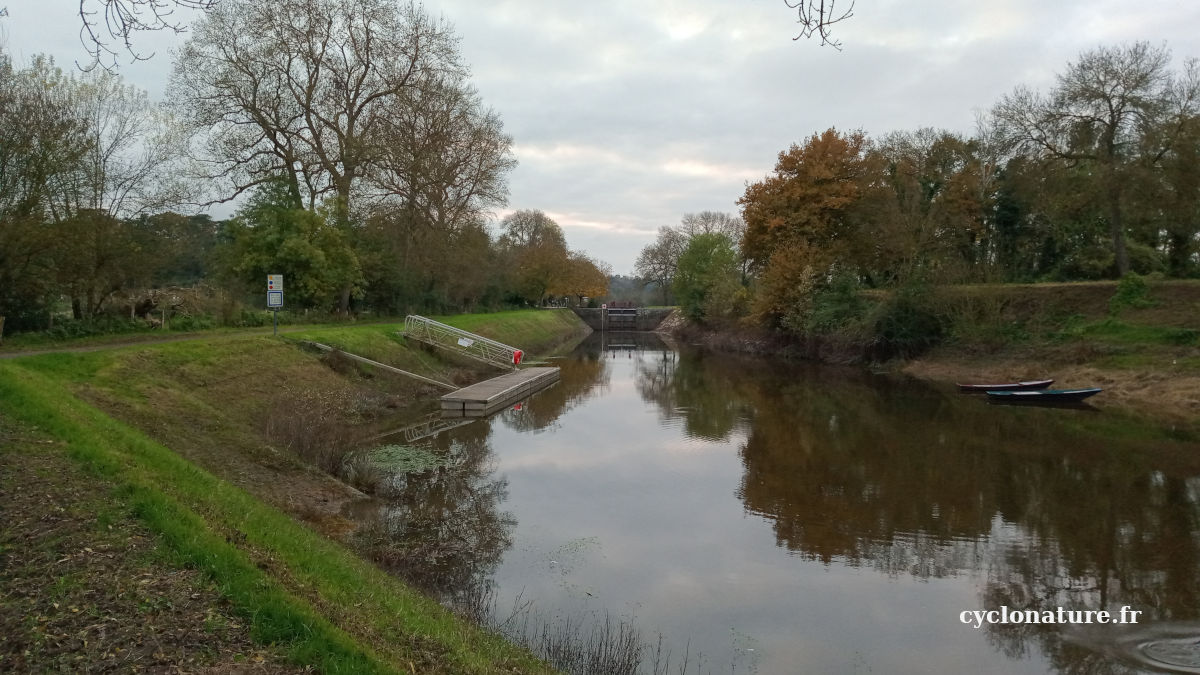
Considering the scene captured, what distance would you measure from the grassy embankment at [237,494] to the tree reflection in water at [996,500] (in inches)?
229

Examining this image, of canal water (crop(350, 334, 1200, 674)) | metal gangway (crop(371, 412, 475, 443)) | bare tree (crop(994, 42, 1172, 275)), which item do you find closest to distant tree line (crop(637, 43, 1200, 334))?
bare tree (crop(994, 42, 1172, 275))

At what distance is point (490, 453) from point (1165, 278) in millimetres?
27583

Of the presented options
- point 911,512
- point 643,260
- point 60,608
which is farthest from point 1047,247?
point 643,260

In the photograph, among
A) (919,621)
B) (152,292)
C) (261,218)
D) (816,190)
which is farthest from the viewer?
(816,190)

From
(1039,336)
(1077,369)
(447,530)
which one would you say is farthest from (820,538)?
(1039,336)

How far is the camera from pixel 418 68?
29.4 meters

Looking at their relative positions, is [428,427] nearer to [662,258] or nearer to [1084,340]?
[1084,340]

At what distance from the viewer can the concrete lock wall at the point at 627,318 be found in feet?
268

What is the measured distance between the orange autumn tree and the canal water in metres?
19.8

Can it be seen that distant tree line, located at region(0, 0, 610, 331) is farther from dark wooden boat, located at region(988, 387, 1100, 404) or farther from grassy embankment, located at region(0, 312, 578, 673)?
dark wooden boat, located at region(988, 387, 1100, 404)

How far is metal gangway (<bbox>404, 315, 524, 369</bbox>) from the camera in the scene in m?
27.6

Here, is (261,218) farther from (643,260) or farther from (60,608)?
(643,260)

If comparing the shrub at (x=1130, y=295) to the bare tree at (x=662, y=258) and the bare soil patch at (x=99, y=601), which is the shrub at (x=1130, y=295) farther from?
the bare tree at (x=662, y=258)

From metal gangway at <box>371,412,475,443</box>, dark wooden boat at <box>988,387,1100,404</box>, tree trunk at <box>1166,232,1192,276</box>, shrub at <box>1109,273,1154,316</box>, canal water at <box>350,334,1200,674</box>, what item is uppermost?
tree trunk at <box>1166,232,1192,276</box>
